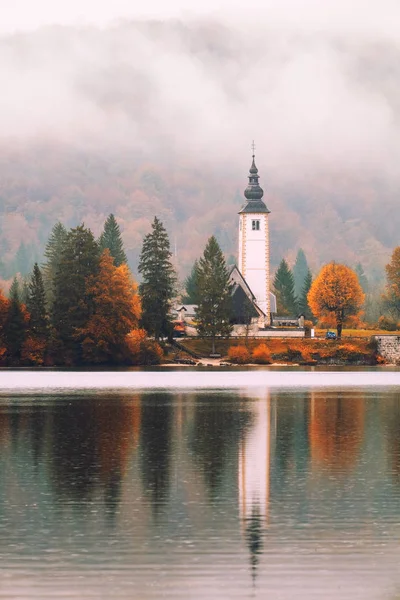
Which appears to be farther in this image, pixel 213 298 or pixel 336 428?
pixel 213 298

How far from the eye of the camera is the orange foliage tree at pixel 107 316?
415 feet

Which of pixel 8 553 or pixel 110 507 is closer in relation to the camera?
pixel 8 553

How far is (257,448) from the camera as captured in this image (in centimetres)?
4550

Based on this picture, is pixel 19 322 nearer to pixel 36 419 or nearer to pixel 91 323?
pixel 91 323

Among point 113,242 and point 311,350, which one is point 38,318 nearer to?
point 311,350

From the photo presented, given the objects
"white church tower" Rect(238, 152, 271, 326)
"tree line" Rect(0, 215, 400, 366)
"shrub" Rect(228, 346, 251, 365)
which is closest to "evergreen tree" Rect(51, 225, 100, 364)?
"tree line" Rect(0, 215, 400, 366)

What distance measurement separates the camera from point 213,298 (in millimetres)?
149500

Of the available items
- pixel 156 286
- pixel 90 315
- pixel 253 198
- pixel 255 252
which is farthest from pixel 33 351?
pixel 253 198

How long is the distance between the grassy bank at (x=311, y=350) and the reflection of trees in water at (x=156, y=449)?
72.1 m

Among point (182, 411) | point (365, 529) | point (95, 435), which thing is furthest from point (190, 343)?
point (365, 529)

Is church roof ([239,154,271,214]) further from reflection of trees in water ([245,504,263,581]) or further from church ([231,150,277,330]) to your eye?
reflection of trees in water ([245,504,263,581])

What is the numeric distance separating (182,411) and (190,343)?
81816mm

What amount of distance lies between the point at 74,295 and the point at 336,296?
44.1 m

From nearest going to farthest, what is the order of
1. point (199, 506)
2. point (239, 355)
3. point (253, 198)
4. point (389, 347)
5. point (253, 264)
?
point (199, 506) → point (239, 355) → point (389, 347) → point (253, 264) → point (253, 198)
